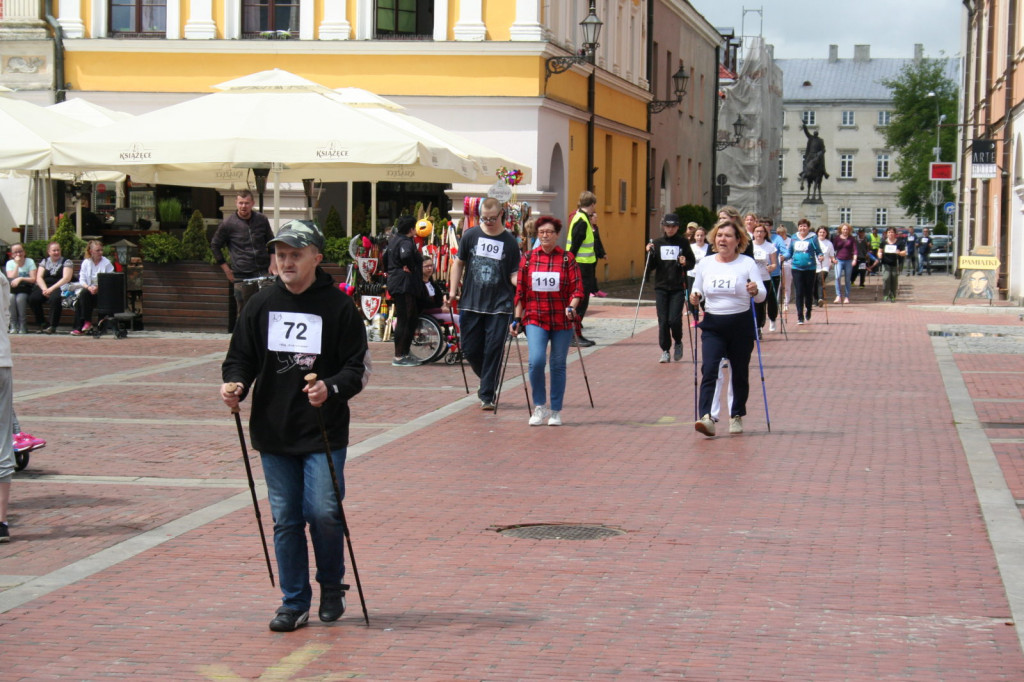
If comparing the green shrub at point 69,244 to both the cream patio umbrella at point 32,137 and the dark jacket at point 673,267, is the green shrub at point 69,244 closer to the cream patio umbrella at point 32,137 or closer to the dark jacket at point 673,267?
the cream patio umbrella at point 32,137

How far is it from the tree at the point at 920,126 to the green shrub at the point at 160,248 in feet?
273

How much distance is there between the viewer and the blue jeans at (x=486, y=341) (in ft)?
41.7

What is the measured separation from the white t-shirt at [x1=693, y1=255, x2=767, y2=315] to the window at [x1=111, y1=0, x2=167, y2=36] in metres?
22.0

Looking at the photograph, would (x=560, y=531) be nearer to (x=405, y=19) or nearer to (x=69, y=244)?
(x=69, y=244)

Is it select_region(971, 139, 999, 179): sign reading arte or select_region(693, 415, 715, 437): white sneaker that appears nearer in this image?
select_region(693, 415, 715, 437): white sneaker

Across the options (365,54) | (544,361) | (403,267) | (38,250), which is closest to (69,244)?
(38,250)

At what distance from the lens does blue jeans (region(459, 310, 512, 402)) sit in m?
12.7

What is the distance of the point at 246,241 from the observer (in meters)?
17.5

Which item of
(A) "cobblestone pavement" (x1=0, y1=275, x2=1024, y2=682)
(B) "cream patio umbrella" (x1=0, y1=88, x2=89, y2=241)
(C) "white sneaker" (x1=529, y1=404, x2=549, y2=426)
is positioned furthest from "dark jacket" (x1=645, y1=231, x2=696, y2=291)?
(B) "cream patio umbrella" (x1=0, y1=88, x2=89, y2=241)

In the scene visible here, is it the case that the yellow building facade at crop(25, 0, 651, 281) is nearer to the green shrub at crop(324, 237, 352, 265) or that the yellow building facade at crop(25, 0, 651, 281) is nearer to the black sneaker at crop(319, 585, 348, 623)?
the green shrub at crop(324, 237, 352, 265)

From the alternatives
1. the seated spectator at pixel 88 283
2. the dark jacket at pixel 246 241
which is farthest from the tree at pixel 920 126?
the dark jacket at pixel 246 241

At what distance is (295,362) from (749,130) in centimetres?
5688

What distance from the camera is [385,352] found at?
59.9 feet

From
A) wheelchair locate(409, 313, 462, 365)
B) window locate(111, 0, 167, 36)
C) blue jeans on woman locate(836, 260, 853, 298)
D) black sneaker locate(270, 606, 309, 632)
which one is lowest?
black sneaker locate(270, 606, 309, 632)
